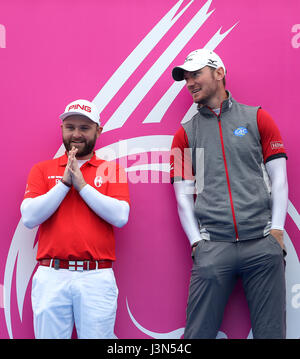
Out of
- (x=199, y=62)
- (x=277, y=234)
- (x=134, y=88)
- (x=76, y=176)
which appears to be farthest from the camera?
(x=134, y=88)

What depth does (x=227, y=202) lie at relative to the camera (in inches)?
91.4

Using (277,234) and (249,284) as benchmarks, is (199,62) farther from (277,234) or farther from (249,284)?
(249,284)

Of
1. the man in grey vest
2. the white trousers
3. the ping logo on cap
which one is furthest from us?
the ping logo on cap

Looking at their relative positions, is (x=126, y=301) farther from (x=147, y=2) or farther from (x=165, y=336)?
(x=147, y=2)

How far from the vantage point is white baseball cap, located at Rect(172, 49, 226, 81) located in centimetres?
243

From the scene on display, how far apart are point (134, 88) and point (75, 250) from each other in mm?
1149

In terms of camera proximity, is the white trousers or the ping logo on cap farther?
the ping logo on cap

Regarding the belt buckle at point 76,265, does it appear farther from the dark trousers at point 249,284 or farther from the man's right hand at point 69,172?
the dark trousers at point 249,284

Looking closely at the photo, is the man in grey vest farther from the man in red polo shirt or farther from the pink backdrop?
the man in red polo shirt

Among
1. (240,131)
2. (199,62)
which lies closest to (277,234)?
(240,131)

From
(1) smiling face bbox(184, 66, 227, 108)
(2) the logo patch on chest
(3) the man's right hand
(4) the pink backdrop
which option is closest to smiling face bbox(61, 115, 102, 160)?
(3) the man's right hand

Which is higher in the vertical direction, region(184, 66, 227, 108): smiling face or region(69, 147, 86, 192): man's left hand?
region(184, 66, 227, 108): smiling face

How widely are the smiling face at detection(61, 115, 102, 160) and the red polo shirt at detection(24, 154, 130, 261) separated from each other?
0.08m

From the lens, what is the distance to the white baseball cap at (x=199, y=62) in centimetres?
243
